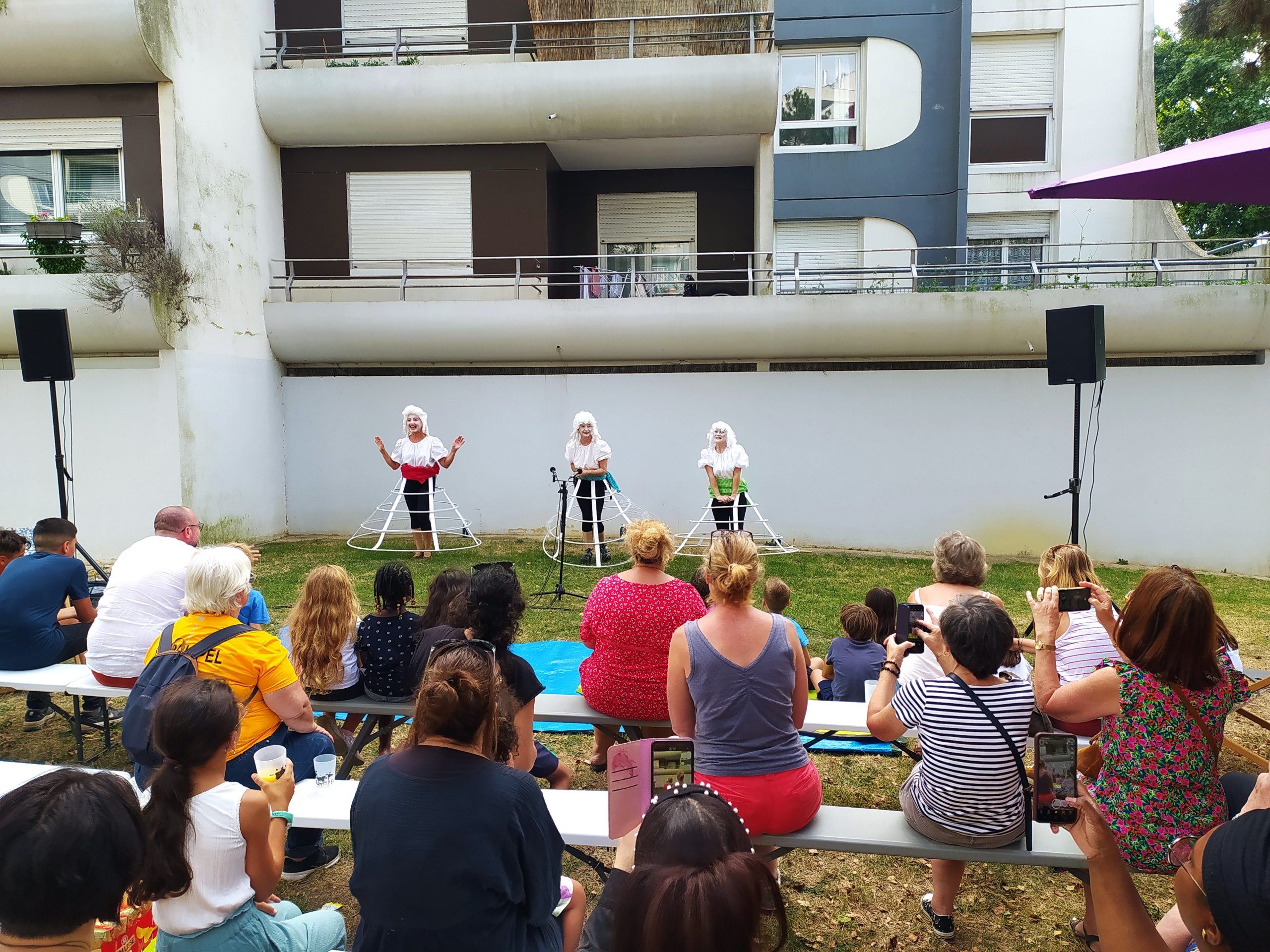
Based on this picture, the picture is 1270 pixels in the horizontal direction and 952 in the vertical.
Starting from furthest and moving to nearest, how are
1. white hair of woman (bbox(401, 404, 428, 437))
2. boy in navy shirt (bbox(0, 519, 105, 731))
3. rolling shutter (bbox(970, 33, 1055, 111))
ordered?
rolling shutter (bbox(970, 33, 1055, 111)), white hair of woman (bbox(401, 404, 428, 437)), boy in navy shirt (bbox(0, 519, 105, 731))

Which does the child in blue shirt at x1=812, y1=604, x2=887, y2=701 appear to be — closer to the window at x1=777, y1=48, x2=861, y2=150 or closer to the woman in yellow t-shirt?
the woman in yellow t-shirt

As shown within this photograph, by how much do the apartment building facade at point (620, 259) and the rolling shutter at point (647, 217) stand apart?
49mm

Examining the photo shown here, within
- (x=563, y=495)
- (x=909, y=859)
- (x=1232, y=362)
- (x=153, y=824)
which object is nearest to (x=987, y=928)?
(x=909, y=859)

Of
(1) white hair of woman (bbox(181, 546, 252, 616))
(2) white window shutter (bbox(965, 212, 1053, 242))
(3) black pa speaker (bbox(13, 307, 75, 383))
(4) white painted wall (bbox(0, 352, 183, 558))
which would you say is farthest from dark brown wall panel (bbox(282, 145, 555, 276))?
(1) white hair of woman (bbox(181, 546, 252, 616))

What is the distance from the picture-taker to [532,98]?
10.4 m

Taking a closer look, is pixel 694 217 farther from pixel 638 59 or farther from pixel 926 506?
pixel 926 506

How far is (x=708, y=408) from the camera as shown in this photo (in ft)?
35.1

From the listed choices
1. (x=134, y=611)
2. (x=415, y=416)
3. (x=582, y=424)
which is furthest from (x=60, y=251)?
(x=134, y=611)

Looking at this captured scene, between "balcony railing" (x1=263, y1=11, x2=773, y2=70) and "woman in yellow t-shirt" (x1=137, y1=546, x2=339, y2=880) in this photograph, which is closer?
"woman in yellow t-shirt" (x1=137, y1=546, x2=339, y2=880)

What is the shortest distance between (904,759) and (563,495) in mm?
4069

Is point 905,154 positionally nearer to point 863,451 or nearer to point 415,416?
point 863,451

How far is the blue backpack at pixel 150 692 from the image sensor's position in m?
2.47

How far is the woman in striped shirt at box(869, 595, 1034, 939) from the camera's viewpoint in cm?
234

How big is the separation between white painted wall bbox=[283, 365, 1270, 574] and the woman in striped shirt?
8334 millimetres
